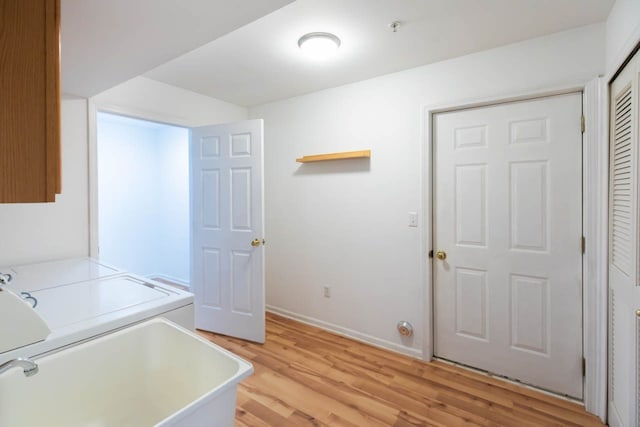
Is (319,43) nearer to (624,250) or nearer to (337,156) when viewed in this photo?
(337,156)

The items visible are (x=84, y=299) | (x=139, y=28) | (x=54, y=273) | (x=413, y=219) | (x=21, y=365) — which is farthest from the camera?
(x=413, y=219)

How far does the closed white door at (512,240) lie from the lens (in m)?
1.88

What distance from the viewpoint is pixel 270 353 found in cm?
249

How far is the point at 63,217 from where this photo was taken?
2.11 m

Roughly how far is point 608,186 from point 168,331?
2319 mm

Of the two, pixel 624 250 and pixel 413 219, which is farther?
pixel 413 219

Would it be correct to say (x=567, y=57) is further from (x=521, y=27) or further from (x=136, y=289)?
(x=136, y=289)

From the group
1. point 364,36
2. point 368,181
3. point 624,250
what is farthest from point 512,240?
point 364,36

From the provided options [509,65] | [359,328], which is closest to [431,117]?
[509,65]

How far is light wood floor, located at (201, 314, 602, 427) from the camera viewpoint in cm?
174

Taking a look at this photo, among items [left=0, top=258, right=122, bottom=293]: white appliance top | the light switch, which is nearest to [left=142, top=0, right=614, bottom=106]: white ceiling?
the light switch

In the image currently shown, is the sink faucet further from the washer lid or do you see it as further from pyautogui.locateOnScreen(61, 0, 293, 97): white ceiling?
pyautogui.locateOnScreen(61, 0, 293, 97): white ceiling

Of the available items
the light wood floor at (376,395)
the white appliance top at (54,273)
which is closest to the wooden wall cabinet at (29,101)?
the white appliance top at (54,273)

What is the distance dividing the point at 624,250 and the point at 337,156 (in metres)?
1.92
